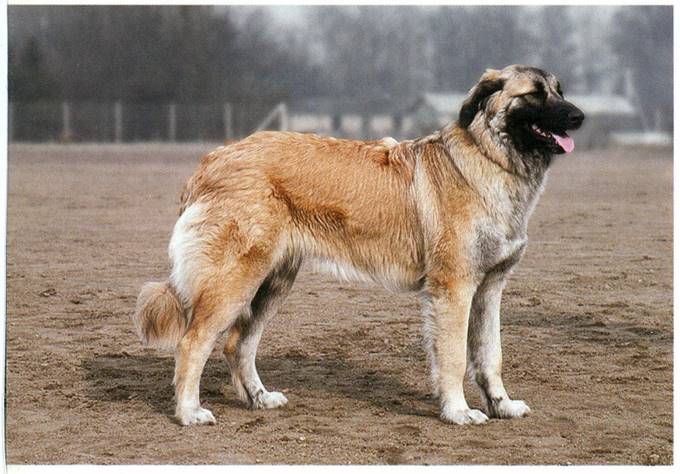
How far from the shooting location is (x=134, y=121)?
23.1 meters

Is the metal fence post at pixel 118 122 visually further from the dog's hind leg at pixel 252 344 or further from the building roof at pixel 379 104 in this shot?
the dog's hind leg at pixel 252 344

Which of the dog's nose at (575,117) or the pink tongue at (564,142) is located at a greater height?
the dog's nose at (575,117)

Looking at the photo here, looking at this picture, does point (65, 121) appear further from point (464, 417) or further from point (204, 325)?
point (464, 417)

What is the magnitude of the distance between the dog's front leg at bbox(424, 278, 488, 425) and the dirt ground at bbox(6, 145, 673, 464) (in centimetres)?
11

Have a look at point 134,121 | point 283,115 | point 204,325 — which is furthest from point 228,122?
point 204,325

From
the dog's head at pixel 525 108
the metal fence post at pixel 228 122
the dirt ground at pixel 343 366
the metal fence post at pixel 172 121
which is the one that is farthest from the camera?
the metal fence post at pixel 228 122

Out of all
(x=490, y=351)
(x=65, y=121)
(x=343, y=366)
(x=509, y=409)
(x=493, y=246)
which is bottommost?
A: (x=65, y=121)

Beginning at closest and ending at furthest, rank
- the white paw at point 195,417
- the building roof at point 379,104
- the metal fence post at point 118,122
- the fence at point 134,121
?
the white paw at point 195,417 → the fence at point 134,121 → the metal fence post at point 118,122 → the building roof at point 379,104

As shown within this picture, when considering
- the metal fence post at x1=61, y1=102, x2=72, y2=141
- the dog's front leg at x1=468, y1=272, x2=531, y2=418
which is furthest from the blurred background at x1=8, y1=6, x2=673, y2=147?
the dog's front leg at x1=468, y1=272, x2=531, y2=418

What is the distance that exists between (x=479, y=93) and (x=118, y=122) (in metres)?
17.6

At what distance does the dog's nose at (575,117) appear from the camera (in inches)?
187

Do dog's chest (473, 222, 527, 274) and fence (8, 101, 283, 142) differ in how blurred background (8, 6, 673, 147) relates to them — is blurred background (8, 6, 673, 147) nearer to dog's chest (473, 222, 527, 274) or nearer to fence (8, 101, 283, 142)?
fence (8, 101, 283, 142)

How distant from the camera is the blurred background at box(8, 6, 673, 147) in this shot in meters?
8.10

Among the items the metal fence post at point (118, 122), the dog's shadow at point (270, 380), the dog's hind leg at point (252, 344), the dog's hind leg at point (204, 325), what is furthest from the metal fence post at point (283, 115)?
the dog's hind leg at point (204, 325)
